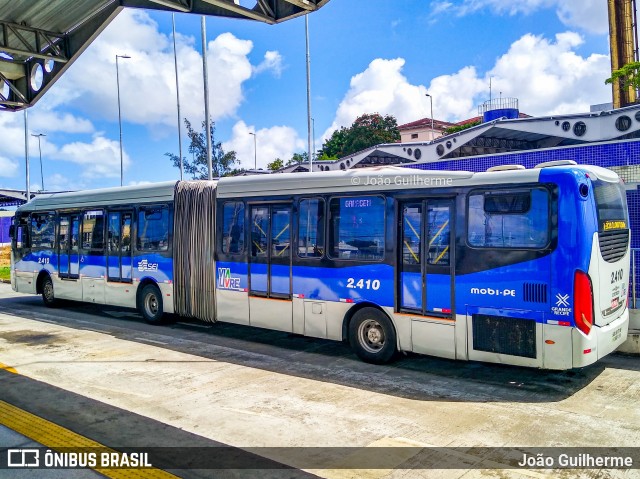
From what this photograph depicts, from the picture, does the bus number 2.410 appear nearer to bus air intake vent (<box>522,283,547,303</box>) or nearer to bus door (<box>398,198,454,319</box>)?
bus door (<box>398,198,454,319</box>)

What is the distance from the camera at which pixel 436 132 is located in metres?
89.6

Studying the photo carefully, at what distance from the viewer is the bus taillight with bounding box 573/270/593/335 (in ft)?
24.7

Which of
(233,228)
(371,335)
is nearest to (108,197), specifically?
(233,228)

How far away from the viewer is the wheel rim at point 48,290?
16.9 meters

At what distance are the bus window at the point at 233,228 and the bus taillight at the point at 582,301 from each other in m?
6.65

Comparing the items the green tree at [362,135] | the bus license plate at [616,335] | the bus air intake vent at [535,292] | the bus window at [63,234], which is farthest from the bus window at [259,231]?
the green tree at [362,135]

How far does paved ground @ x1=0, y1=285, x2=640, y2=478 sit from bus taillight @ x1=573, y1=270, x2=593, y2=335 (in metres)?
1.05

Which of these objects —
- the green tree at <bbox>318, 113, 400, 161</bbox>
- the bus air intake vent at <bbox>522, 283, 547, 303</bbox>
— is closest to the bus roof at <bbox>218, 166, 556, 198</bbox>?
the bus air intake vent at <bbox>522, 283, 547, 303</bbox>

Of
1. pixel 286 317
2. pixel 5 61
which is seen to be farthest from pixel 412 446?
pixel 5 61

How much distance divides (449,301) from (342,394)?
2.24m

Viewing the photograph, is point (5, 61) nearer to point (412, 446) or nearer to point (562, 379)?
point (412, 446)

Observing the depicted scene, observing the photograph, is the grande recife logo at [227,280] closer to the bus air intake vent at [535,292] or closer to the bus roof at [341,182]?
the bus roof at [341,182]

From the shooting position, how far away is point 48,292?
17031mm

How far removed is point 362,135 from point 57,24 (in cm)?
6715
